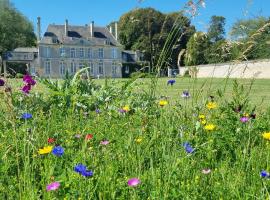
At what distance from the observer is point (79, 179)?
1900mm

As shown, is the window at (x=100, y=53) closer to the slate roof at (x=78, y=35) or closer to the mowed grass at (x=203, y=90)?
the slate roof at (x=78, y=35)

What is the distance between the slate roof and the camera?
7081 cm

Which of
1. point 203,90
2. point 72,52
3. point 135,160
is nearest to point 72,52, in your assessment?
point 72,52

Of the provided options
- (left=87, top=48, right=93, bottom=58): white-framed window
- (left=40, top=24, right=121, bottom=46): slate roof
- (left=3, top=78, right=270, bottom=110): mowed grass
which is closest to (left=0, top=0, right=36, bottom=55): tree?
(left=40, top=24, right=121, bottom=46): slate roof

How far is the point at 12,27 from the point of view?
58.7 meters

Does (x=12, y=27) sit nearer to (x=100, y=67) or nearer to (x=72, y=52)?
(x=72, y=52)

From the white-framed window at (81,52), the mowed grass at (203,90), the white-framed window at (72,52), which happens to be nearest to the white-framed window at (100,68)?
the white-framed window at (81,52)

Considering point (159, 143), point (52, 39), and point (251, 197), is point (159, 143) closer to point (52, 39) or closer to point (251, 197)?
point (251, 197)

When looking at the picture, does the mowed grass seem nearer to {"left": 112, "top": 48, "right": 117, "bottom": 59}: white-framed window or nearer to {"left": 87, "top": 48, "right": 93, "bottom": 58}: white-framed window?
{"left": 87, "top": 48, "right": 93, "bottom": 58}: white-framed window

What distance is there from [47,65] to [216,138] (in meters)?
71.6

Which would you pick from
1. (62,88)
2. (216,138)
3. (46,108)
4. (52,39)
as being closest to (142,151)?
(216,138)

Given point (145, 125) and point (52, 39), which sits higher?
point (52, 39)

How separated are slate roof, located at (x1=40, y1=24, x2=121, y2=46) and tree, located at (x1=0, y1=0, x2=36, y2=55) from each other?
824 centimetres

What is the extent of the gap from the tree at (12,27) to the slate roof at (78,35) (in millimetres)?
8237
